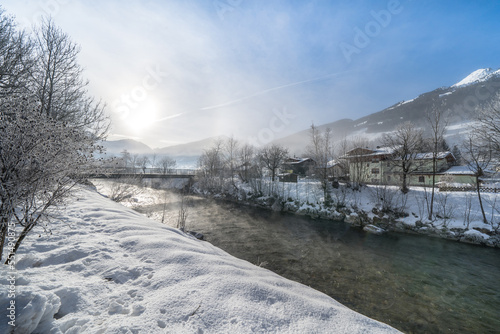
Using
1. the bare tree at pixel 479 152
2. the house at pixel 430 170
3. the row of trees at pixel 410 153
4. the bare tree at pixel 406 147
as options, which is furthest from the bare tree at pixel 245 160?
the bare tree at pixel 479 152

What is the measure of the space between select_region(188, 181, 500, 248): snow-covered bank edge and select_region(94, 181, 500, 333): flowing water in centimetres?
133

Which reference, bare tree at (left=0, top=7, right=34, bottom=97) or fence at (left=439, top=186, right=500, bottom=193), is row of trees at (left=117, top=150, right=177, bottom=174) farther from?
fence at (left=439, top=186, right=500, bottom=193)

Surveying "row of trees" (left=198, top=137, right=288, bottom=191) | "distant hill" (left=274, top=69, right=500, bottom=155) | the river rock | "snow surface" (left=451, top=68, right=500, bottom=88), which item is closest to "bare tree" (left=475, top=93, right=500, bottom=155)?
the river rock

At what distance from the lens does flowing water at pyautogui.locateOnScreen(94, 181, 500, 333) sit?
22.9ft

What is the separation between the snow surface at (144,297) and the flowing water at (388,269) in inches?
233

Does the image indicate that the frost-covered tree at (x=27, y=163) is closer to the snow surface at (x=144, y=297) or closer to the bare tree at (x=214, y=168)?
the snow surface at (x=144, y=297)

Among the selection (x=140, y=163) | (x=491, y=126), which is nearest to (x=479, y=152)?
(x=491, y=126)

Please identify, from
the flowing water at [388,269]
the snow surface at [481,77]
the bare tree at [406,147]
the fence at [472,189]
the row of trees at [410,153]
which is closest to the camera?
the flowing water at [388,269]

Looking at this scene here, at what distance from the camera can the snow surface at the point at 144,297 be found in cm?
224

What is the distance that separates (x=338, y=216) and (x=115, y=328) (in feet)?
74.6

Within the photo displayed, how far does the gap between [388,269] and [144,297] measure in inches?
487

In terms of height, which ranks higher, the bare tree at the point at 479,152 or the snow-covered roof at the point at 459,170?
the bare tree at the point at 479,152

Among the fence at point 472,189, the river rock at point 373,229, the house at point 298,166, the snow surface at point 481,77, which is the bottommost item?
the river rock at point 373,229

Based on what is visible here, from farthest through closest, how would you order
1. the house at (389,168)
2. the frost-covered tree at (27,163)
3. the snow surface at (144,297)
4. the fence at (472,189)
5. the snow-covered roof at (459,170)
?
1. the snow-covered roof at (459,170)
2. the house at (389,168)
3. the fence at (472,189)
4. the frost-covered tree at (27,163)
5. the snow surface at (144,297)
